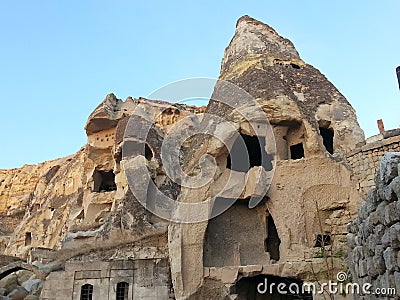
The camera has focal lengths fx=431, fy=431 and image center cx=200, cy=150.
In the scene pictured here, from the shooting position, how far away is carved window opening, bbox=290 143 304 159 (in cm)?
1620

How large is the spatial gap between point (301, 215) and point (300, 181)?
112 centimetres

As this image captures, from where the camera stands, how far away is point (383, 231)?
4680 millimetres

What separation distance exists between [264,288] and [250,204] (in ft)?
9.51

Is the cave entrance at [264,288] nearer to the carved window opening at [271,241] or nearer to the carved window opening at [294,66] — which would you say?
the carved window opening at [271,241]

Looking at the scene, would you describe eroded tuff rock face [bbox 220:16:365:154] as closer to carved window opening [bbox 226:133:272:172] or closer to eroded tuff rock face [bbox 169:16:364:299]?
eroded tuff rock face [bbox 169:16:364:299]

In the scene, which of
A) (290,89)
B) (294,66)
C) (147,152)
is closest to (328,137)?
(290,89)

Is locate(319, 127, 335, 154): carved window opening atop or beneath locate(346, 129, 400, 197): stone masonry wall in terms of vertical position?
atop

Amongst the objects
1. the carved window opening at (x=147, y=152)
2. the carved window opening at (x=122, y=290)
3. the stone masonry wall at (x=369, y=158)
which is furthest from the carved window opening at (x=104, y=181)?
the stone masonry wall at (x=369, y=158)

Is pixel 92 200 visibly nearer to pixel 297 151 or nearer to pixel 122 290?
pixel 122 290

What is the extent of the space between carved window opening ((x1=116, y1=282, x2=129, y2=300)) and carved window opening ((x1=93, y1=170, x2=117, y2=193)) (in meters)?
12.6

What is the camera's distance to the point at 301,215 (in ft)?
44.8

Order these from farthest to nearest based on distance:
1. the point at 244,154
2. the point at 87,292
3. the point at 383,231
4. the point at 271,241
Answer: the point at 244,154 < the point at 271,241 < the point at 87,292 < the point at 383,231

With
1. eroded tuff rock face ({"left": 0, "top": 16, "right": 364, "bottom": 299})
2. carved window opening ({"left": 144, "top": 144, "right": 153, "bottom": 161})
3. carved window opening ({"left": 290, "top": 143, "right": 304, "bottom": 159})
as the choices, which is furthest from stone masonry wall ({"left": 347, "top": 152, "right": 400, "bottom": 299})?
carved window opening ({"left": 144, "top": 144, "right": 153, "bottom": 161})

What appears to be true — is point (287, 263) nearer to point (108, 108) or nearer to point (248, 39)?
point (248, 39)
